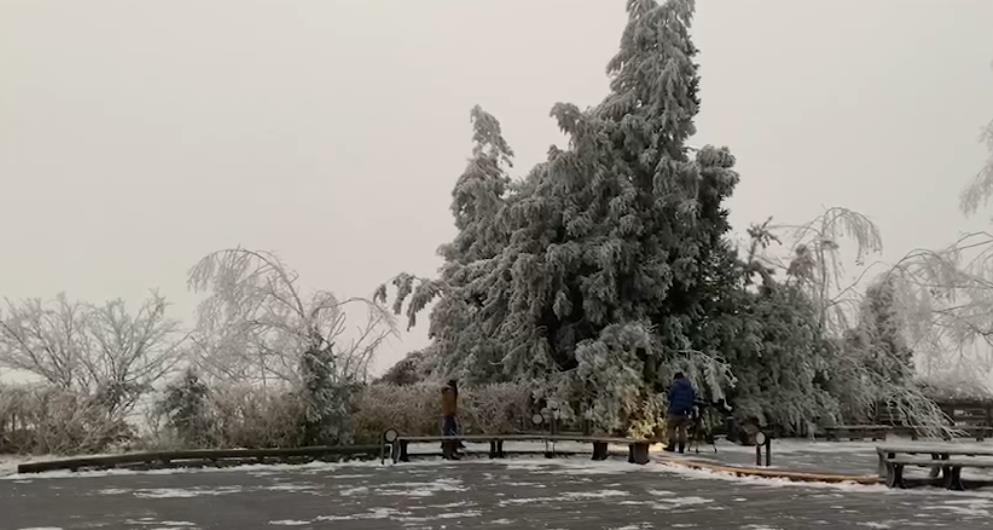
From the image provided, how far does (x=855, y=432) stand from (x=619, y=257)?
864 centimetres

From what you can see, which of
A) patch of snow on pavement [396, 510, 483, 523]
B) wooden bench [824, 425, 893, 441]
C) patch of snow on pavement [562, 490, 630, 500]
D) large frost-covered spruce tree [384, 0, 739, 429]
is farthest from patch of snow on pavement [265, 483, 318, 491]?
wooden bench [824, 425, 893, 441]

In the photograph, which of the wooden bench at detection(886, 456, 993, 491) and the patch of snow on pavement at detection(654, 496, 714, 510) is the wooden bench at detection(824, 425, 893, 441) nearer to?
the wooden bench at detection(886, 456, 993, 491)

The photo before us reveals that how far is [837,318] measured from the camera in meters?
28.8

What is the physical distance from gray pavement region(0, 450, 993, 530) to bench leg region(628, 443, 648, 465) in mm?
1354

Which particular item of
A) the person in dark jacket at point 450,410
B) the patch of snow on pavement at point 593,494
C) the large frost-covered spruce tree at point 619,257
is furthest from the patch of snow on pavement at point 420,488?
the large frost-covered spruce tree at point 619,257

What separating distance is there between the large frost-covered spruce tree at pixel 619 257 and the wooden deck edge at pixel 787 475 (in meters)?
6.58

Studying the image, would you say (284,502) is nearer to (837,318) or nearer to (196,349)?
(196,349)

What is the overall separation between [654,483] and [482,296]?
1431cm

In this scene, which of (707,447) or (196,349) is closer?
(707,447)

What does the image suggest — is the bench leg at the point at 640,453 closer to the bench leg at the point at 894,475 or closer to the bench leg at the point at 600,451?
the bench leg at the point at 600,451

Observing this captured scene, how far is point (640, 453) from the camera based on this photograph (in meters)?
18.1

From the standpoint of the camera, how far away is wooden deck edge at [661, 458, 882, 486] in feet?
45.7

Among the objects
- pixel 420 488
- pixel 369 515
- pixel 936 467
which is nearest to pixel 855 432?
pixel 936 467

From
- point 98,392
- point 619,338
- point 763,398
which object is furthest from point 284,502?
point 763,398
